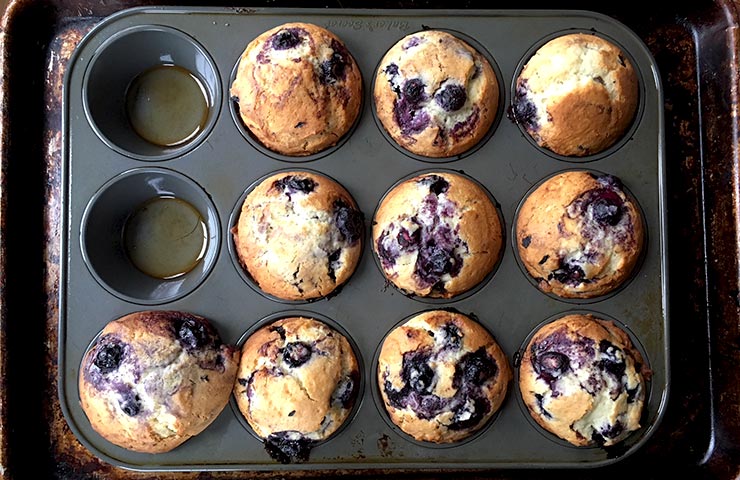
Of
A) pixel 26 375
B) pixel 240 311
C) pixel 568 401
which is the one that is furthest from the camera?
pixel 26 375

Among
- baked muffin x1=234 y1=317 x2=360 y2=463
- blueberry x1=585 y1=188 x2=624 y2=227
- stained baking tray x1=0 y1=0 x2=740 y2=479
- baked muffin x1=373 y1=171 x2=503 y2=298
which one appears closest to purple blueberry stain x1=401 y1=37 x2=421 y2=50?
stained baking tray x1=0 y1=0 x2=740 y2=479

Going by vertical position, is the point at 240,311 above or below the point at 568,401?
below

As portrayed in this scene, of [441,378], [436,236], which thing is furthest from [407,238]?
[441,378]

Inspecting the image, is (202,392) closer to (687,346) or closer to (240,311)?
(240,311)

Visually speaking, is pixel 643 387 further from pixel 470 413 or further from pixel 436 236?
pixel 436 236

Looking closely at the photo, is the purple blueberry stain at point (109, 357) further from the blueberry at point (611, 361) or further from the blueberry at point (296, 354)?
the blueberry at point (611, 361)

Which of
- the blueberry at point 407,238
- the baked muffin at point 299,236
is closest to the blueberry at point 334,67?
the baked muffin at point 299,236

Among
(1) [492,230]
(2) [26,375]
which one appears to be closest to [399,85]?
(1) [492,230]
